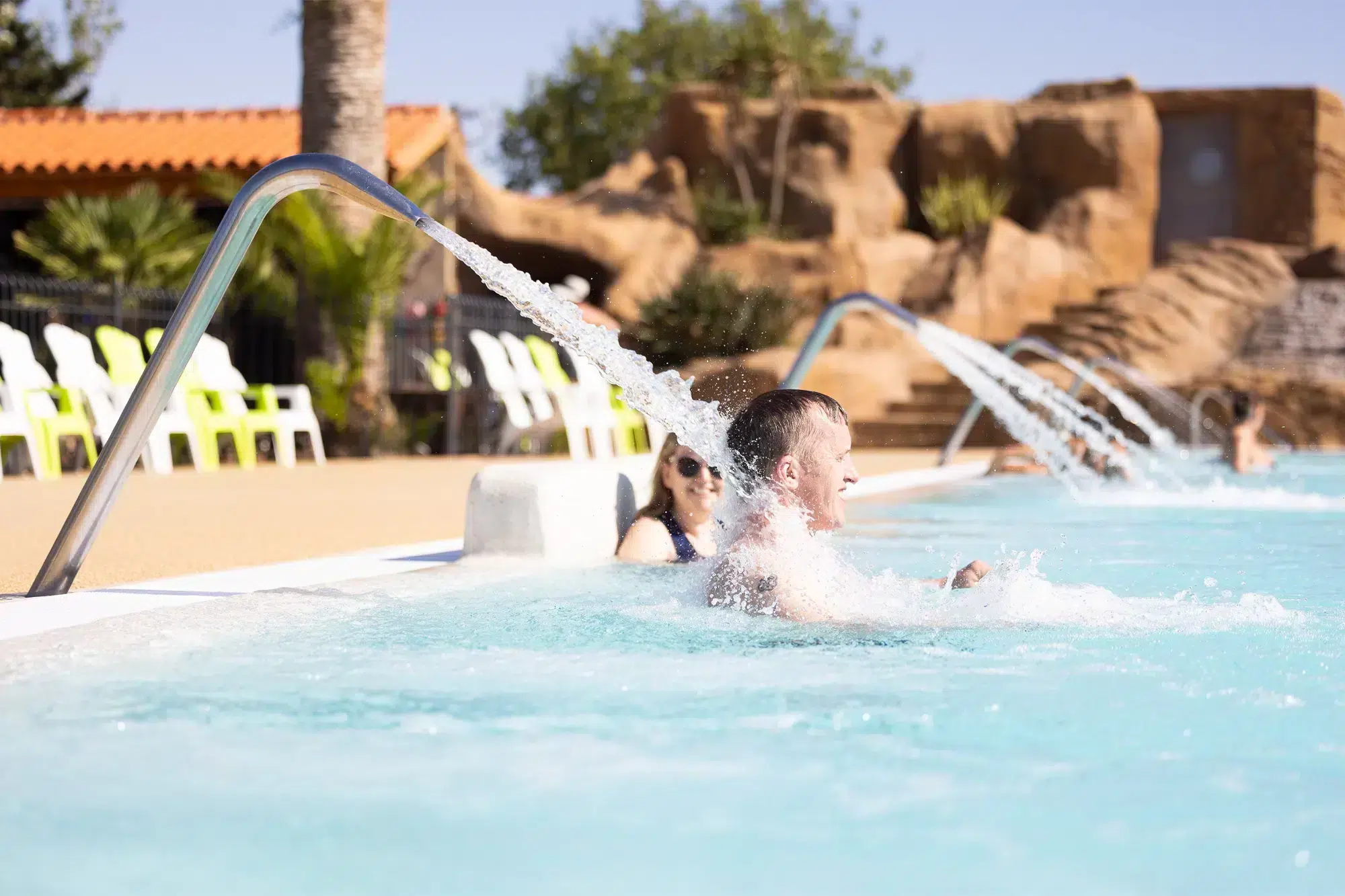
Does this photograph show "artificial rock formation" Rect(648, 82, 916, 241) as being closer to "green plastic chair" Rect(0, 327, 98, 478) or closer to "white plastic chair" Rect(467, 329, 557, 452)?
"white plastic chair" Rect(467, 329, 557, 452)

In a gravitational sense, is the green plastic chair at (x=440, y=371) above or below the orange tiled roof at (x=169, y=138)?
below

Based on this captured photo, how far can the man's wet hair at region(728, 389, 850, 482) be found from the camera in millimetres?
4289

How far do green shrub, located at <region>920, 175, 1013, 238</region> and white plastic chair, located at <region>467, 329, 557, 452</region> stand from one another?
492 inches

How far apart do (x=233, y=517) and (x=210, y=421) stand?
5.20 m

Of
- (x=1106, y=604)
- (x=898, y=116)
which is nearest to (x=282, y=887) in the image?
(x=1106, y=604)

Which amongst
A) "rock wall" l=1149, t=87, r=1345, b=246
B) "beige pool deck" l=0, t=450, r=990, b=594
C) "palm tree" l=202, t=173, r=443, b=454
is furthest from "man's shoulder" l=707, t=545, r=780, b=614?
"rock wall" l=1149, t=87, r=1345, b=246

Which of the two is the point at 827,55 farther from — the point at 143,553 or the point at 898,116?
the point at 143,553

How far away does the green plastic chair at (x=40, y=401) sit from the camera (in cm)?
1173

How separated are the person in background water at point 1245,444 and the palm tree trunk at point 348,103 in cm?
825

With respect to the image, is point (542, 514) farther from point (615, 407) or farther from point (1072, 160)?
point (1072, 160)

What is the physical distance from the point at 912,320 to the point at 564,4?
47795mm

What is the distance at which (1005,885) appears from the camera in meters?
2.28

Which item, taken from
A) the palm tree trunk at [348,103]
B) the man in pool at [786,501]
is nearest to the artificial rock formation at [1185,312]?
the palm tree trunk at [348,103]

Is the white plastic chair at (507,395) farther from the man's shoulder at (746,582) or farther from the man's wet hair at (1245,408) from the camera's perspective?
the man's shoulder at (746,582)
